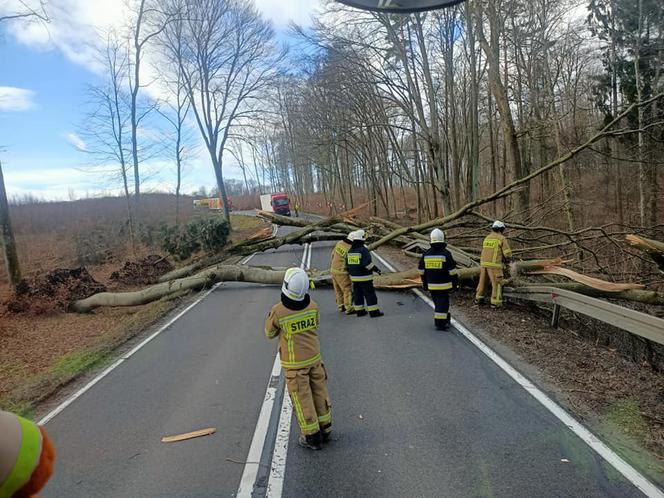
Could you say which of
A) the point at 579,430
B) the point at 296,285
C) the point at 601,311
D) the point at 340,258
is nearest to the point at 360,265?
the point at 340,258

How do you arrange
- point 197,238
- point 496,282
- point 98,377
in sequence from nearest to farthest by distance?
point 98,377
point 496,282
point 197,238

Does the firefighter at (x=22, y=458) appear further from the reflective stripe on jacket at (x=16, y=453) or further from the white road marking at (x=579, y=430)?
the white road marking at (x=579, y=430)

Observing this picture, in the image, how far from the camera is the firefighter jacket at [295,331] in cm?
422

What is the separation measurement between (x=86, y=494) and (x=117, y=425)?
1312mm

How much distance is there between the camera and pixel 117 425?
16.4 ft

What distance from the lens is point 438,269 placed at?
7719 millimetres

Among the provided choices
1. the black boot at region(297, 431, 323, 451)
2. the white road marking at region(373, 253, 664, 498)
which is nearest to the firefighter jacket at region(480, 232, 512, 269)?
A: the white road marking at region(373, 253, 664, 498)

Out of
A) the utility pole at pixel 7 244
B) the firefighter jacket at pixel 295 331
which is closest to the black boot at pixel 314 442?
the firefighter jacket at pixel 295 331

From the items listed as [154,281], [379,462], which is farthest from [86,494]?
[154,281]

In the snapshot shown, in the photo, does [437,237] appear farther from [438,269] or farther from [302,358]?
[302,358]

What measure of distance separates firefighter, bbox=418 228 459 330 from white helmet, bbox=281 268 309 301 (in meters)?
3.96

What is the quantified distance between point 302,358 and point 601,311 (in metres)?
4.23

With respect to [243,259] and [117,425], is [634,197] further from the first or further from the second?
[117,425]

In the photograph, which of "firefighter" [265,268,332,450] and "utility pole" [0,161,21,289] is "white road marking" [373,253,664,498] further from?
"utility pole" [0,161,21,289]
